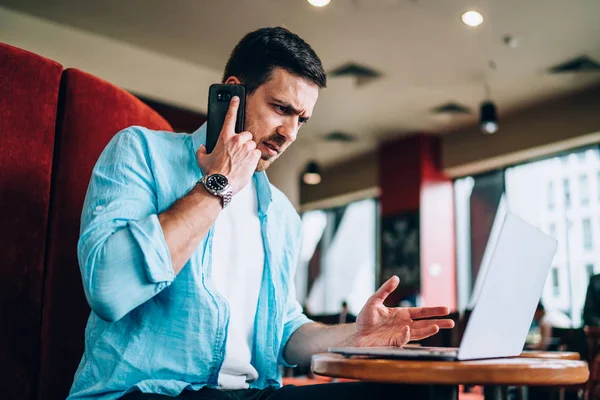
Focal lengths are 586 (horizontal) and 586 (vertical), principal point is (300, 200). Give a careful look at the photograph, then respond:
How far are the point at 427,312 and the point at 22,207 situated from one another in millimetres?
992

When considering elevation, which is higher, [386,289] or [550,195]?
[550,195]

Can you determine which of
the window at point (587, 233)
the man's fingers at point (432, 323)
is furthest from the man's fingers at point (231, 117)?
the window at point (587, 233)

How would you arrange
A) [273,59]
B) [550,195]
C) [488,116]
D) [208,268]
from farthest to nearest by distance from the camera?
[550,195] → [488,116] → [273,59] → [208,268]

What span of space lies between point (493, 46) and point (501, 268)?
17.3 ft

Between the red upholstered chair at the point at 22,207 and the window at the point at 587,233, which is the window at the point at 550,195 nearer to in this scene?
the window at the point at 587,233

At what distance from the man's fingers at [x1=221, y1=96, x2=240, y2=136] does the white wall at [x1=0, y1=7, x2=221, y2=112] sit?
4.62 m

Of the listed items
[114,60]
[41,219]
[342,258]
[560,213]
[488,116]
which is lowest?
[41,219]

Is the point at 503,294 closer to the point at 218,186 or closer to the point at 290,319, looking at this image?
the point at 218,186

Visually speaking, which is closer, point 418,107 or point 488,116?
point 488,116

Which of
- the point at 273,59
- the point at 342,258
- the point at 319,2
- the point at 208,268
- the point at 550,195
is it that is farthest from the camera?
the point at 342,258

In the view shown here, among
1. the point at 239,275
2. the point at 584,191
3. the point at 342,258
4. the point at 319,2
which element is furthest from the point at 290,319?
the point at 342,258

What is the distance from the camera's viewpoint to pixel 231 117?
50.6 inches

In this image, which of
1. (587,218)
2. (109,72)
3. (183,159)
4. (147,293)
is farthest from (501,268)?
(587,218)

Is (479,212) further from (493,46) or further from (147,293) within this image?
(147,293)
